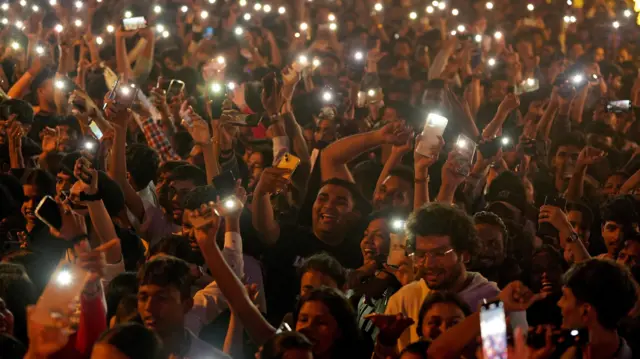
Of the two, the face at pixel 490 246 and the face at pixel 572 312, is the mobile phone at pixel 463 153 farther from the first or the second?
the face at pixel 572 312

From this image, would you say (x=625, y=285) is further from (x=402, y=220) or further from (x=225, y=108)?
(x=225, y=108)

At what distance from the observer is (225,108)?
26.1 ft

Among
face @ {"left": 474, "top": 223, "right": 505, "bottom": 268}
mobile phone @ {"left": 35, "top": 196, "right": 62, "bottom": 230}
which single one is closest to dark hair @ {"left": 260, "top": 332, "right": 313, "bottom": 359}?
face @ {"left": 474, "top": 223, "right": 505, "bottom": 268}

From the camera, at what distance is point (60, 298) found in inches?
141

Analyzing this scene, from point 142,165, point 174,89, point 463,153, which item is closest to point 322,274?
point 463,153

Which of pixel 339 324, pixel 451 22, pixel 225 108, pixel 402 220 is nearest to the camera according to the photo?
pixel 339 324

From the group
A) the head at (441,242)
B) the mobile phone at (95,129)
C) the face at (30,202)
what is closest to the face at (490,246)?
the head at (441,242)

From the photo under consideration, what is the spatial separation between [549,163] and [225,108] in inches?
110

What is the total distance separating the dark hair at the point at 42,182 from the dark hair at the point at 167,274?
174cm

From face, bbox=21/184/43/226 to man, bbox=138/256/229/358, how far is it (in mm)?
1594

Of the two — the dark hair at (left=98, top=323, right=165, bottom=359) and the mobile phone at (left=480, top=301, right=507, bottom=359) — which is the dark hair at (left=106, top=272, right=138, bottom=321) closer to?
Answer: the dark hair at (left=98, top=323, right=165, bottom=359)

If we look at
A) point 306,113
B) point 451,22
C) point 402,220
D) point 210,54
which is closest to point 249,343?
point 402,220

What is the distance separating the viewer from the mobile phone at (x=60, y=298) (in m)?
3.53

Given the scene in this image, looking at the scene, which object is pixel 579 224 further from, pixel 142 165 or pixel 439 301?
pixel 142 165
